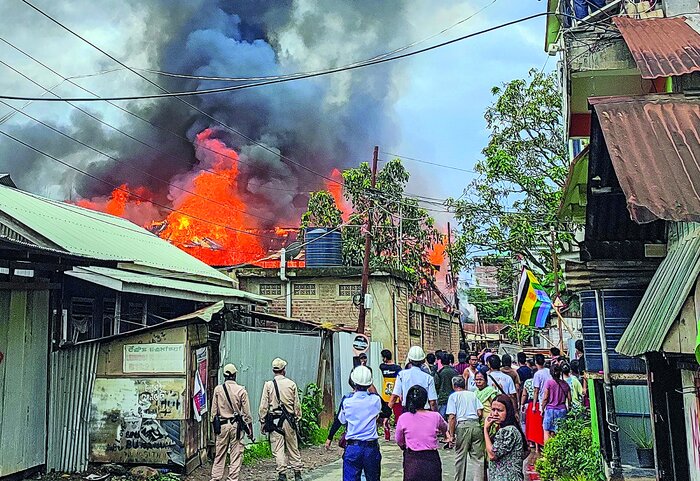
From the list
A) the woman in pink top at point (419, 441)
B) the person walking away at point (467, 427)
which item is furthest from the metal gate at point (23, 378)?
the person walking away at point (467, 427)

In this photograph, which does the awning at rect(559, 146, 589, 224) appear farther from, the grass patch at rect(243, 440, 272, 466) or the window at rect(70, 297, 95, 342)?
the window at rect(70, 297, 95, 342)

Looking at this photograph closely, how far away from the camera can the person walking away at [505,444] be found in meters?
7.11

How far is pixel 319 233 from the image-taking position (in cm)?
2491

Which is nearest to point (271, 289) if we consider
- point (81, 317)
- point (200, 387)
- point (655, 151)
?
point (81, 317)

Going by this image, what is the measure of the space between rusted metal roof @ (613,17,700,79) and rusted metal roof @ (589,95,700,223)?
0.28m

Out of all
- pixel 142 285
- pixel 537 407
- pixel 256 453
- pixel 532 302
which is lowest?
pixel 256 453

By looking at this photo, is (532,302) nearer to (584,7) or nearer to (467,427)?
(584,7)

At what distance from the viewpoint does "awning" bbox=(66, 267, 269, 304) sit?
1211 cm

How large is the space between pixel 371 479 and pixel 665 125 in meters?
4.80

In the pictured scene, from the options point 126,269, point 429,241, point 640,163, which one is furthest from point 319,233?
point 640,163

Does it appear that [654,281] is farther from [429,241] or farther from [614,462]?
[429,241]

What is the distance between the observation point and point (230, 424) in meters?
10.2

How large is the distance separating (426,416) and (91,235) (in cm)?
1039

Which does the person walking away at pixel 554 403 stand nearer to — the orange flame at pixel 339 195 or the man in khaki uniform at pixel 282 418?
the man in khaki uniform at pixel 282 418
